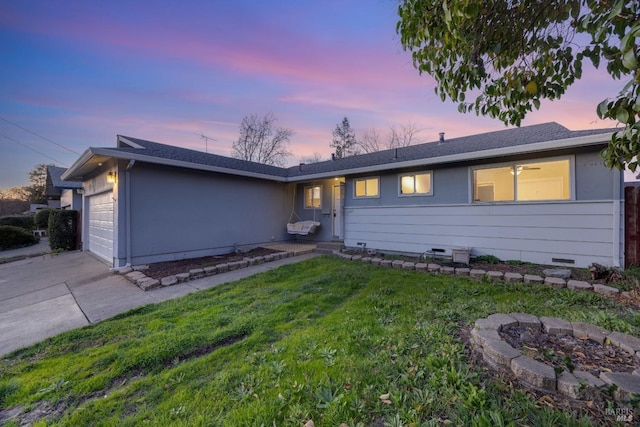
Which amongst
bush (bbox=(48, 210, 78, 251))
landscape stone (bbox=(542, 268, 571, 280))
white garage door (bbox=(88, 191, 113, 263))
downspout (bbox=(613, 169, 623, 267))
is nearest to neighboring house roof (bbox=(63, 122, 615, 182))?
downspout (bbox=(613, 169, 623, 267))

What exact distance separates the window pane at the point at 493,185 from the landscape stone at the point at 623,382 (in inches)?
200

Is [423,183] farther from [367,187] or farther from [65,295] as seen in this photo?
[65,295]

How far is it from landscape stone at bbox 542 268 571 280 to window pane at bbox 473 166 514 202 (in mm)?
1735

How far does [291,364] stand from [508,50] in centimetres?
366

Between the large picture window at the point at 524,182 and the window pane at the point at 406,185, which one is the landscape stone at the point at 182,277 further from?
the large picture window at the point at 524,182

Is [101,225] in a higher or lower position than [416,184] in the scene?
lower

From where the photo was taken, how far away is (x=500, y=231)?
6.07 metres

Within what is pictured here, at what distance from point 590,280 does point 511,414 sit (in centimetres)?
479

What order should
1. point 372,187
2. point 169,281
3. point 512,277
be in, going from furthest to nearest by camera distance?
point 372,187 < point 169,281 < point 512,277

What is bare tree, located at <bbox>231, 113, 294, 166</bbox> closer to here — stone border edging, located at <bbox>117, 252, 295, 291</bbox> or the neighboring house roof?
the neighboring house roof

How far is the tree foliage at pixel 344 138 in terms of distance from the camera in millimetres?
24766

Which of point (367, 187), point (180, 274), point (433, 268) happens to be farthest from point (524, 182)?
point (180, 274)

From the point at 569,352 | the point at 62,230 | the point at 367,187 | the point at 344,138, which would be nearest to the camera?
the point at 569,352

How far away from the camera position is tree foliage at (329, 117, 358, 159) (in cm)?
2477
